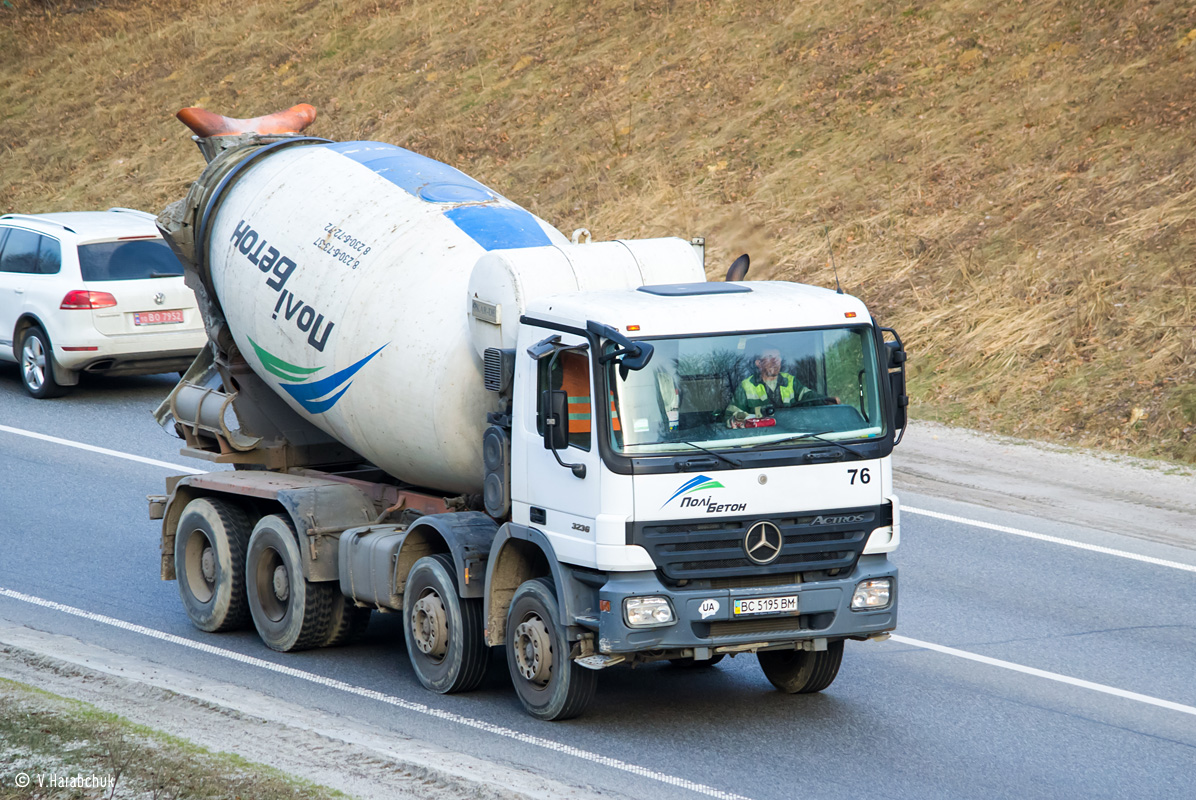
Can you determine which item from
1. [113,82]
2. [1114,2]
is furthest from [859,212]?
[113,82]

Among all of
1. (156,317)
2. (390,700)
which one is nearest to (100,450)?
(156,317)

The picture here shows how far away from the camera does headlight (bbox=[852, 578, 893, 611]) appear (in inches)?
326

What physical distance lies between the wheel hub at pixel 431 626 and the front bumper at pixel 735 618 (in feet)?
4.44

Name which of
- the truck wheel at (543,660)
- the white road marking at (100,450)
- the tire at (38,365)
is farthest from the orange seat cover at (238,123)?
the tire at (38,365)

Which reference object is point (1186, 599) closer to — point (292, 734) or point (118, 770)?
point (292, 734)

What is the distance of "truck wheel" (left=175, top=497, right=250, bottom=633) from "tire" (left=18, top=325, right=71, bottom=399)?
25.5 feet

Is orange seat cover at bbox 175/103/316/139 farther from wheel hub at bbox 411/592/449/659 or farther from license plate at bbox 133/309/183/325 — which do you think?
license plate at bbox 133/309/183/325

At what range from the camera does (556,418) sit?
8055mm

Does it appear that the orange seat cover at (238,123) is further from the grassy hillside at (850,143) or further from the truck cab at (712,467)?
the grassy hillside at (850,143)

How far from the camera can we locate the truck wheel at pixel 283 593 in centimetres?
1005

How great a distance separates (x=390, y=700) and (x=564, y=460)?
81.1 inches

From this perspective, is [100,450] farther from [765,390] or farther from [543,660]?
[765,390]

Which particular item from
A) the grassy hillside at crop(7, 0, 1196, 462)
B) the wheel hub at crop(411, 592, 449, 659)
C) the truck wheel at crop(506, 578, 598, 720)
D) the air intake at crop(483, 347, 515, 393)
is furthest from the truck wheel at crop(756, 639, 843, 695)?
the grassy hillside at crop(7, 0, 1196, 462)

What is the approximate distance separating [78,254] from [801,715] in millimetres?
12124
